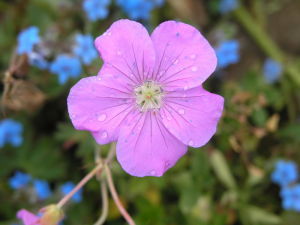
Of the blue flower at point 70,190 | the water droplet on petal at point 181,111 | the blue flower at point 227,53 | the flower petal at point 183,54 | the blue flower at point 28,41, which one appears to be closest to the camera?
the flower petal at point 183,54

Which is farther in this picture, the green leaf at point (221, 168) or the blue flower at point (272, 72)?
the blue flower at point (272, 72)

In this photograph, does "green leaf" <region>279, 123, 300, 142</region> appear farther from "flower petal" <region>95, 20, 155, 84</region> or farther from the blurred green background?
"flower petal" <region>95, 20, 155, 84</region>

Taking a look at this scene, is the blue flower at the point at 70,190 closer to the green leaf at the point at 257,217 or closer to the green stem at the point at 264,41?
the green leaf at the point at 257,217

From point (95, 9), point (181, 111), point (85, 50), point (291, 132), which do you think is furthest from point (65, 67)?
point (291, 132)

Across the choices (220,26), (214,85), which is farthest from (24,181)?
(220,26)

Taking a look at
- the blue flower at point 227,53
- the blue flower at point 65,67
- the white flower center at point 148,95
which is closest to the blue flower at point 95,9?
the blue flower at point 65,67

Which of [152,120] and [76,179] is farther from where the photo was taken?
[76,179]

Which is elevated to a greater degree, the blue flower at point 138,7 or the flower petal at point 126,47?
the blue flower at point 138,7

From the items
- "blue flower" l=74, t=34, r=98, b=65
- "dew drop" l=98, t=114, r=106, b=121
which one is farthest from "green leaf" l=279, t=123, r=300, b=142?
"dew drop" l=98, t=114, r=106, b=121

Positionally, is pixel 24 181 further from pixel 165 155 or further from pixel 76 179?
pixel 165 155
